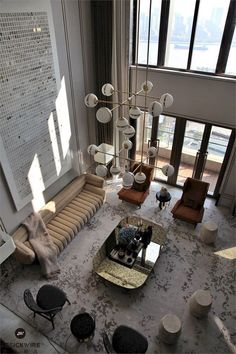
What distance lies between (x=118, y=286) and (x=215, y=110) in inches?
158

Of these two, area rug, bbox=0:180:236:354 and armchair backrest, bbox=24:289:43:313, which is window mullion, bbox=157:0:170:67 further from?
armchair backrest, bbox=24:289:43:313

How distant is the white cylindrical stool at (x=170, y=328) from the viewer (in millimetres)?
4012

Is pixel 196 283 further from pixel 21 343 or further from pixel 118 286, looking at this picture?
pixel 21 343

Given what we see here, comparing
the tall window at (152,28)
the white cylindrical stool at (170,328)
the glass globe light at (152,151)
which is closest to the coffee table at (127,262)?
the white cylindrical stool at (170,328)

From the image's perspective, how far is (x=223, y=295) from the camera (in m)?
4.84

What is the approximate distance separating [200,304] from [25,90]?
4.60 metres

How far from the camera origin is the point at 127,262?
5078mm

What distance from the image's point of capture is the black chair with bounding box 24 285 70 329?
4.14 meters

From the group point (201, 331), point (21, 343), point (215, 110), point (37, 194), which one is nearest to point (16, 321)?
point (21, 343)

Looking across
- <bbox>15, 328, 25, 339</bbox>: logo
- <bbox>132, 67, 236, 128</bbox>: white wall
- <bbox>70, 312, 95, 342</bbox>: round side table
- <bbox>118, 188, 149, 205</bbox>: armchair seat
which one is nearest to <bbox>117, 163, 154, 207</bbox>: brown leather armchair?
<bbox>118, 188, 149, 205</bbox>: armchair seat

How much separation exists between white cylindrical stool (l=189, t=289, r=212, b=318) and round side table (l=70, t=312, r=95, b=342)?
166cm

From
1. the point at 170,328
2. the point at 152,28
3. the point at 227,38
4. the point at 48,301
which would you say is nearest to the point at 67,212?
the point at 48,301

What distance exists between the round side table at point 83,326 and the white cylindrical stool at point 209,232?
9.37 ft

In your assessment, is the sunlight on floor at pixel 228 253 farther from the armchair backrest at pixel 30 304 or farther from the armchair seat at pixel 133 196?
the armchair backrest at pixel 30 304
